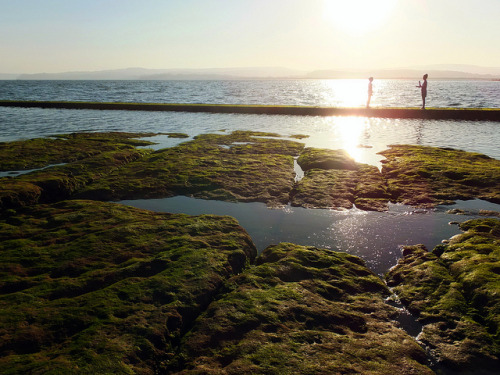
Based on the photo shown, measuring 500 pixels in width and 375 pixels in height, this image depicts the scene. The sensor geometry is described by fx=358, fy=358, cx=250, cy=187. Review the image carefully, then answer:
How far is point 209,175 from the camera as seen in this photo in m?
14.2

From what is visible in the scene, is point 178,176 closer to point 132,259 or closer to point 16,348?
point 132,259

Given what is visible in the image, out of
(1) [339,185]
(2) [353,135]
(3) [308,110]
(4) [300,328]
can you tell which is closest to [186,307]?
(4) [300,328]

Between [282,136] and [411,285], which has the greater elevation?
[282,136]

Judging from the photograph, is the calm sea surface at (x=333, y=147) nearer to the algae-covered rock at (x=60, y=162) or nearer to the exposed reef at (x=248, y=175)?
the exposed reef at (x=248, y=175)

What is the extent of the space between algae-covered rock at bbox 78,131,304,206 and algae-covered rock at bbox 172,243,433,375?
494 cm

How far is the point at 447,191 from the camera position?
486 inches

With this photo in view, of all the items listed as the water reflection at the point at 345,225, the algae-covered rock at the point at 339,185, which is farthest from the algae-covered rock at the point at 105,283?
the algae-covered rock at the point at 339,185

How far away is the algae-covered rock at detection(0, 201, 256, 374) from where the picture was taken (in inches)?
187

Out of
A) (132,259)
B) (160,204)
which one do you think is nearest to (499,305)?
(132,259)

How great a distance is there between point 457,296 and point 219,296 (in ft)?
13.8

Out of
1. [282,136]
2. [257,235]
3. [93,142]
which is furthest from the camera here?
[282,136]

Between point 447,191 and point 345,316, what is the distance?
28.4 ft

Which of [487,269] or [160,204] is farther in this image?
[160,204]

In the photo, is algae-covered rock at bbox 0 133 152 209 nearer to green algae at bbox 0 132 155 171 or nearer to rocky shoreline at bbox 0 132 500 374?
green algae at bbox 0 132 155 171
